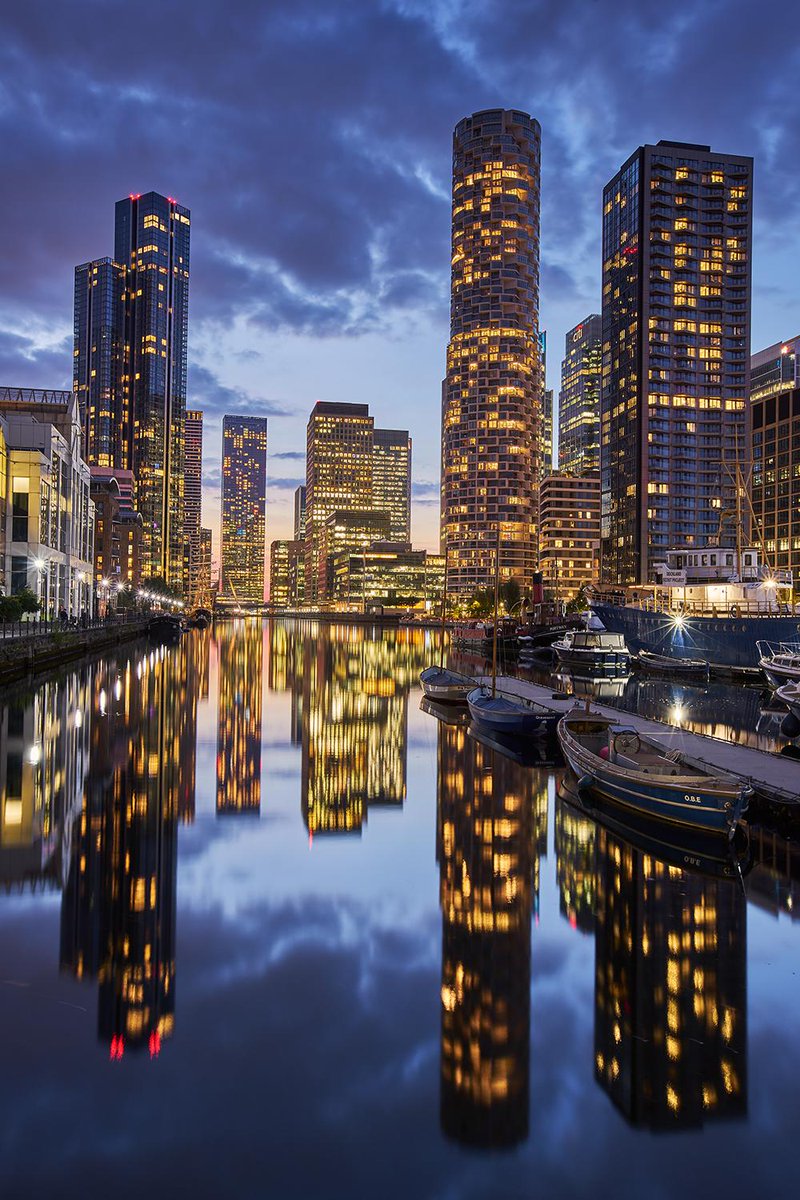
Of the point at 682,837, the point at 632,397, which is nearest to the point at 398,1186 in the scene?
the point at 682,837

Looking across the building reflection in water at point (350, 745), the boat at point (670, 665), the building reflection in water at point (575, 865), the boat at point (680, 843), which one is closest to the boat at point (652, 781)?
the boat at point (680, 843)

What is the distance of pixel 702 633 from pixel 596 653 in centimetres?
1183

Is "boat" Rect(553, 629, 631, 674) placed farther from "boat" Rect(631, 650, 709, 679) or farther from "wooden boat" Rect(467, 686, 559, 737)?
"wooden boat" Rect(467, 686, 559, 737)

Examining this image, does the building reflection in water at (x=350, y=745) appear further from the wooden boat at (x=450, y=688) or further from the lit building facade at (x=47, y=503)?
the lit building facade at (x=47, y=503)

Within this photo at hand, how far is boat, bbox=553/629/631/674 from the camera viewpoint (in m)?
81.2

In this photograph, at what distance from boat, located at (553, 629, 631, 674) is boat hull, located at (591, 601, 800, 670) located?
239 inches

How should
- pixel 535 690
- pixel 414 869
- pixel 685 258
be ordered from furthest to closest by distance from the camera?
1. pixel 685 258
2. pixel 535 690
3. pixel 414 869

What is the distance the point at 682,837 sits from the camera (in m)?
21.0

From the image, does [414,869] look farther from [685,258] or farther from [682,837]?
[685,258]

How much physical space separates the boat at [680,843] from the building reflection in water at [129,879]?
1150 centimetres

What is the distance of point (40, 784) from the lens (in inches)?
997

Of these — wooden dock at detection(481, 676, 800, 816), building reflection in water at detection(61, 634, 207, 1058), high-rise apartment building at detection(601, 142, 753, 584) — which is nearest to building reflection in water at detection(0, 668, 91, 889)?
building reflection in water at detection(61, 634, 207, 1058)

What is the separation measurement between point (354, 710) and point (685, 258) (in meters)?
182

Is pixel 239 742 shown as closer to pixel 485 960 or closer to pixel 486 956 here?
pixel 486 956
